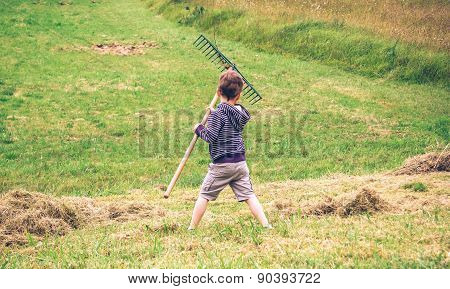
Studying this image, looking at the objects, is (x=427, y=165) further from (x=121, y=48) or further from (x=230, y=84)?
(x=121, y=48)

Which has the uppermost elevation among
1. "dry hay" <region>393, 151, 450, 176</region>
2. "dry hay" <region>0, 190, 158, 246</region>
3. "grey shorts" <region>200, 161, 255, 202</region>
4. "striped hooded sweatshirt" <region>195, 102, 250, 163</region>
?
"striped hooded sweatshirt" <region>195, 102, 250, 163</region>

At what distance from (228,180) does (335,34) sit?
14215mm

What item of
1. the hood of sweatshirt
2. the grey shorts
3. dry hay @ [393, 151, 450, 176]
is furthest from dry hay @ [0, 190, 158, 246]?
dry hay @ [393, 151, 450, 176]

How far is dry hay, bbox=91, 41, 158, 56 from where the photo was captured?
63.6 ft

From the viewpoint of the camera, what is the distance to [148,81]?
52.4 feet

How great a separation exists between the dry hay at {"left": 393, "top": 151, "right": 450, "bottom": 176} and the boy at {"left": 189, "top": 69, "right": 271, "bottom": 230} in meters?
3.91

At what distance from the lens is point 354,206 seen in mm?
6156

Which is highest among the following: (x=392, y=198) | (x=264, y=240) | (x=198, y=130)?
(x=198, y=130)

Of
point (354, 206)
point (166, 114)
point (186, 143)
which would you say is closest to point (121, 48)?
point (166, 114)

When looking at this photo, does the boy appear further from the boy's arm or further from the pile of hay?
the pile of hay

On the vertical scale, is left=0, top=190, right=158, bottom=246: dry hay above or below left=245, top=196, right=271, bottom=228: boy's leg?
below
